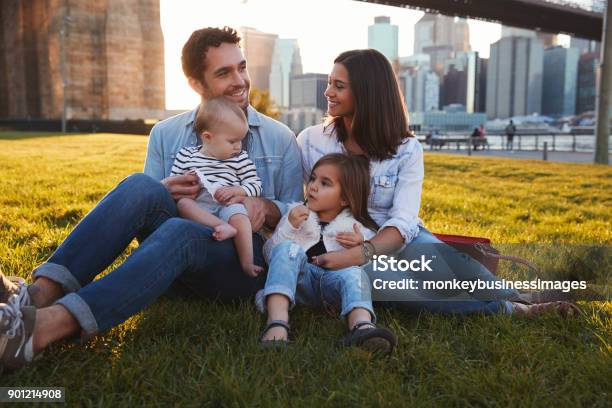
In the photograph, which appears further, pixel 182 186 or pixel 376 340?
pixel 182 186

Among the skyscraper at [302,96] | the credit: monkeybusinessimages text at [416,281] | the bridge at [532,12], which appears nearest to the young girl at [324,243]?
the credit: monkeybusinessimages text at [416,281]

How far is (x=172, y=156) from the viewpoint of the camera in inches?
112

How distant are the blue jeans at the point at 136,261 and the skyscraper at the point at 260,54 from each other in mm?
81910

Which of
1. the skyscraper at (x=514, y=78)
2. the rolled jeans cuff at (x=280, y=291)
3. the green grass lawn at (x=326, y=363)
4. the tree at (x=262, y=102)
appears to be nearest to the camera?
the green grass lawn at (x=326, y=363)

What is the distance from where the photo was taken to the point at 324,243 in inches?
95.2

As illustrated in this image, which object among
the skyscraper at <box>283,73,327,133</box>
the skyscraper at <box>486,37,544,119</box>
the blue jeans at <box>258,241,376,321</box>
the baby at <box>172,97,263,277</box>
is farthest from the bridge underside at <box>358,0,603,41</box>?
the skyscraper at <box>486,37,544,119</box>

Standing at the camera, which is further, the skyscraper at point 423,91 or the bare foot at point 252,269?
the skyscraper at point 423,91

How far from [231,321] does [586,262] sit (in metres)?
2.04

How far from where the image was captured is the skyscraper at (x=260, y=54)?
85.7 meters

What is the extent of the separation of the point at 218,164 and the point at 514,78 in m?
114

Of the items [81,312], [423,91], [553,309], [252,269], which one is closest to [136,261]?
[81,312]

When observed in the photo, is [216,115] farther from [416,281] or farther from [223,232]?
[416,281]

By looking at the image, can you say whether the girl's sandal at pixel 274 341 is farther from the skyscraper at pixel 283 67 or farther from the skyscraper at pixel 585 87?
the skyscraper at pixel 585 87

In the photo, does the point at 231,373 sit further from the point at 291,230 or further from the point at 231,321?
the point at 291,230
